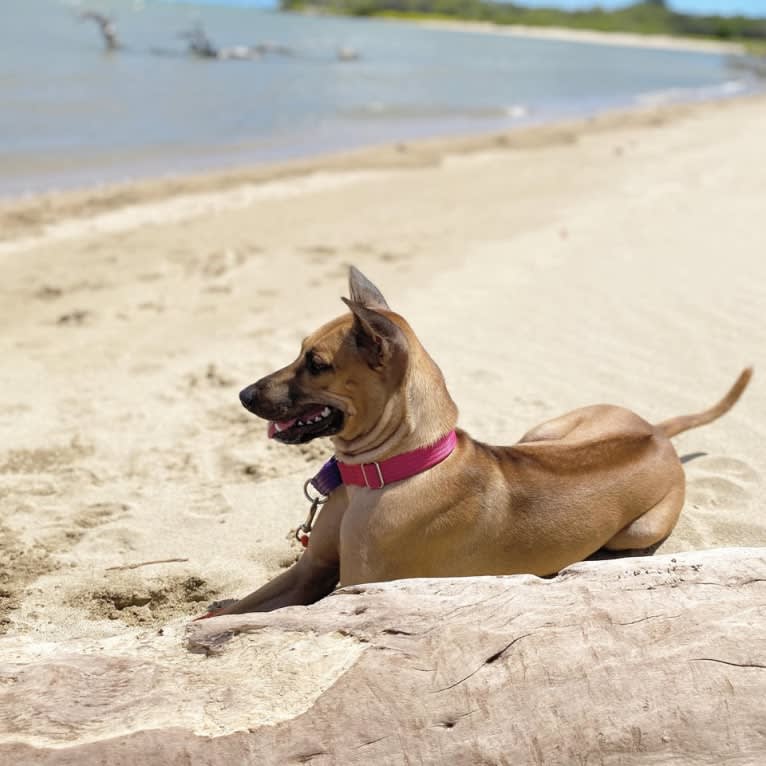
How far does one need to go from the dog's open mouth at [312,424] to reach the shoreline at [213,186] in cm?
666

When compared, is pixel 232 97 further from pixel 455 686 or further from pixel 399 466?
pixel 455 686

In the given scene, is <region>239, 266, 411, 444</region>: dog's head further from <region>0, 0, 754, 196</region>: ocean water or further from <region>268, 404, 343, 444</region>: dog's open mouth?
<region>0, 0, 754, 196</region>: ocean water

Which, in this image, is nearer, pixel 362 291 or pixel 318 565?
pixel 318 565

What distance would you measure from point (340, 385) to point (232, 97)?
65.8 ft

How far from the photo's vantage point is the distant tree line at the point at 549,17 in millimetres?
94188

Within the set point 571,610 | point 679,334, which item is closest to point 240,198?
point 679,334

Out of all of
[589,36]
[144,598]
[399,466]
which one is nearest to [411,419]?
[399,466]

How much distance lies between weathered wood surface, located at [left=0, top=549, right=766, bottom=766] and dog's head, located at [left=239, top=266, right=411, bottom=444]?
94 cm

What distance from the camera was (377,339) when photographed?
3361 millimetres

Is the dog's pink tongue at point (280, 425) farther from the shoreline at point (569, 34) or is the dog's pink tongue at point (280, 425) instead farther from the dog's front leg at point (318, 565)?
the shoreline at point (569, 34)

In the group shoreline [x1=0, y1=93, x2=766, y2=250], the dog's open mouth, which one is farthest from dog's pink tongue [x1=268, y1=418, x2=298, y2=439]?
shoreline [x1=0, y1=93, x2=766, y2=250]


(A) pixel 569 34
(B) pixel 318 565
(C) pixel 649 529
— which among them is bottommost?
(B) pixel 318 565

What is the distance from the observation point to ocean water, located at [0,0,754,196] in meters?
15.2

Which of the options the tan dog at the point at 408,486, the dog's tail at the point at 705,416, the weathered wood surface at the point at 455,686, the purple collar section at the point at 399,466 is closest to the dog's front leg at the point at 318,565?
the tan dog at the point at 408,486
